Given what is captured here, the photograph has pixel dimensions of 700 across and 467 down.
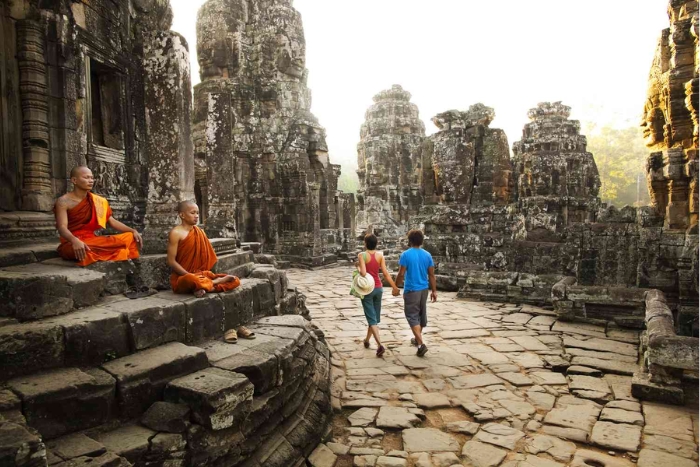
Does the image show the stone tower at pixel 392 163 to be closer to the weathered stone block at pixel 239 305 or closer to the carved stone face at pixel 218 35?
the carved stone face at pixel 218 35

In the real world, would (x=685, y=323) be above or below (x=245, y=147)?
below

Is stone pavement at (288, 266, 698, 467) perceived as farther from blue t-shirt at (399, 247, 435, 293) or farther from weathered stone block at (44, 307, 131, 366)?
weathered stone block at (44, 307, 131, 366)

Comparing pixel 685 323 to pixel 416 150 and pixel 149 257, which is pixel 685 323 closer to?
pixel 149 257

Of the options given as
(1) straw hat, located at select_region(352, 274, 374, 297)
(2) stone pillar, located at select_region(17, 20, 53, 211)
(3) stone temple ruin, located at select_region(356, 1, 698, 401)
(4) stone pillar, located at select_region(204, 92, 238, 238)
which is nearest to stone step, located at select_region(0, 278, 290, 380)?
(1) straw hat, located at select_region(352, 274, 374, 297)

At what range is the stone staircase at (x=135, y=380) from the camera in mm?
2361

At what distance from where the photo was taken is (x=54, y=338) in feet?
8.76

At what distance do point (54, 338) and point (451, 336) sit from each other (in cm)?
489

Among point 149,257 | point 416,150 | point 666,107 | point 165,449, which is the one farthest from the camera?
point 416,150

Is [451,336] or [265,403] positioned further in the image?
[451,336]

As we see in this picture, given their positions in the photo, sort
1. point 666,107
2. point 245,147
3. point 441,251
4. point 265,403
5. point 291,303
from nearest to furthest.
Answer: point 265,403 → point 291,303 → point 666,107 → point 441,251 → point 245,147

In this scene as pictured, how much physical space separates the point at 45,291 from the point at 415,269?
12.5 feet

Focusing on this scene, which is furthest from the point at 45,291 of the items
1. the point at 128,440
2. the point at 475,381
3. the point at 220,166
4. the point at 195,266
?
the point at 220,166

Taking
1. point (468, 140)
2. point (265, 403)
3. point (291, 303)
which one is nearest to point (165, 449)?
point (265, 403)

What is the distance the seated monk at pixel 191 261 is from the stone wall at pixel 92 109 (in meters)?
0.89
